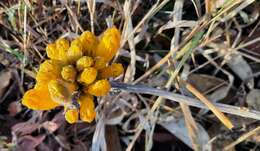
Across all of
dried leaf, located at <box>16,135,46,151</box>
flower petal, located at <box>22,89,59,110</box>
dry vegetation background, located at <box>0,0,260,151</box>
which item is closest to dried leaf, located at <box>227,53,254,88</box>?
dry vegetation background, located at <box>0,0,260,151</box>

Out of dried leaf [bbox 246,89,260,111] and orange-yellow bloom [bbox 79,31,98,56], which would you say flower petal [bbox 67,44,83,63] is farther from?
dried leaf [bbox 246,89,260,111]

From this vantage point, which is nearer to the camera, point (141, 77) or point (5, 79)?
point (141, 77)

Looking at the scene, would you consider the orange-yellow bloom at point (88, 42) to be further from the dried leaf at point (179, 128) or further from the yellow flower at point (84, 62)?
the dried leaf at point (179, 128)

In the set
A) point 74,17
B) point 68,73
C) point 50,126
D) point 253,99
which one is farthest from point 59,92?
point 253,99

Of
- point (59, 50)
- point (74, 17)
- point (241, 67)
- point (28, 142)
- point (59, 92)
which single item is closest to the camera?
point (59, 92)

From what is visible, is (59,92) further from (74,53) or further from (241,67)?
(241,67)

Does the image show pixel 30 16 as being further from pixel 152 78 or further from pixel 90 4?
pixel 152 78

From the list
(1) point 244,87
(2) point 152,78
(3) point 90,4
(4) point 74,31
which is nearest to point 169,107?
(2) point 152,78

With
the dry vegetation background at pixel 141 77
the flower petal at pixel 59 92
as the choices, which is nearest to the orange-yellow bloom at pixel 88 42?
the flower petal at pixel 59 92
